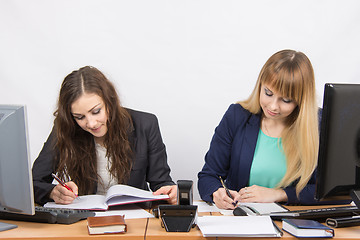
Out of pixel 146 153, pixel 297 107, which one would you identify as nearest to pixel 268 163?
pixel 297 107

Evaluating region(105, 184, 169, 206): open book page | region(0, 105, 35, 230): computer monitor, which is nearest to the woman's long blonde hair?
region(105, 184, 169, 206): open book page

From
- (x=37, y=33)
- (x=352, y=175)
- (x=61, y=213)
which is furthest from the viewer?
(x=37, y=33)

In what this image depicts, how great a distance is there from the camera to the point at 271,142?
83.8 inches

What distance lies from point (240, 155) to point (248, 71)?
965mm

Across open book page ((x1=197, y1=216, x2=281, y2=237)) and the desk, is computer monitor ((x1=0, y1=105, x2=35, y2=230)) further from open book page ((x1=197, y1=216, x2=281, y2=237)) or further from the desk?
open book page ((x1=197, y1=216, x2=281, y2=237))

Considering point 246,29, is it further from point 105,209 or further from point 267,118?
point 105,209

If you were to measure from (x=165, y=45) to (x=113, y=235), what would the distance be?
5.78ft

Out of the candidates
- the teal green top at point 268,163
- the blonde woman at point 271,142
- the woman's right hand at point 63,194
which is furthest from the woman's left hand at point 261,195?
the woman's right hand at point 63,194

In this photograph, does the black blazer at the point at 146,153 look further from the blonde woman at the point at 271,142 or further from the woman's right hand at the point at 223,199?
the woman's right hand at the point at 223,199

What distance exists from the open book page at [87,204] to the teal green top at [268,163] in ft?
2.54

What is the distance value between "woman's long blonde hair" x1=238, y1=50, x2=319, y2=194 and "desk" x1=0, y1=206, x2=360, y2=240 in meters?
0.52

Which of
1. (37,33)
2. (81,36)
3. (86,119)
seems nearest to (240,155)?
(86,119)

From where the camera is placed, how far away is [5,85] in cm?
287

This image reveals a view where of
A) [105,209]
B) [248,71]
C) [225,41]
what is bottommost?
[105,209]
